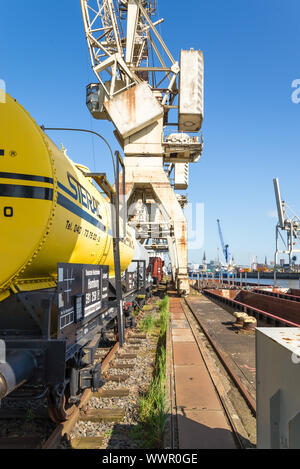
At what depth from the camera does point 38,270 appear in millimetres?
4488

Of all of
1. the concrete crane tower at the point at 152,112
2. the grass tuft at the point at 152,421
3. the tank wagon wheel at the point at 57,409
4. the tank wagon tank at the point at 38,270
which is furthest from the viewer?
the concrete crane tower at the point at 152,112

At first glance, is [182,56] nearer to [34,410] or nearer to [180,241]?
[180,241]

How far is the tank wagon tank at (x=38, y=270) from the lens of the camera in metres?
3.81

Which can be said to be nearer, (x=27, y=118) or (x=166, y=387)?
(x=27, y=118)

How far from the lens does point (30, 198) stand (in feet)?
13.0

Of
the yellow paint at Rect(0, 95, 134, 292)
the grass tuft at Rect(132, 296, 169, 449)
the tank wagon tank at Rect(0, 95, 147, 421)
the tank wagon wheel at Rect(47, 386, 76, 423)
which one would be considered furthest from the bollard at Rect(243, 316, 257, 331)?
the yellow paint at Rect(0, 95, 134, 292)

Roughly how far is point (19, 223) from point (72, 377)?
2.74 meters

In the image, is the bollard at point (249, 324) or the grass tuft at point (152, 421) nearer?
the grass tuft at point (152, 421)

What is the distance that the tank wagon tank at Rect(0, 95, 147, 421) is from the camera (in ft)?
12.5

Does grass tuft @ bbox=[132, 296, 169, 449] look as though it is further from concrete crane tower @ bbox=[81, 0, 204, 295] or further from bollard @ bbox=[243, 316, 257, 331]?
concrete crane tower @ bbox=[81, 0, 204, 295]

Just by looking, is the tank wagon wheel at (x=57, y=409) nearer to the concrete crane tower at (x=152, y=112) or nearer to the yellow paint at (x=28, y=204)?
the yellow paint at (x=28, y=204)

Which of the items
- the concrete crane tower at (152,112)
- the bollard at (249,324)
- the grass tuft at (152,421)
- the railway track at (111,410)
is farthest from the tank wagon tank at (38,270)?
the concrete crane tower at (152,112)

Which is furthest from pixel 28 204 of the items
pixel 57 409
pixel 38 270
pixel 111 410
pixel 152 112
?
pixel 152 112
